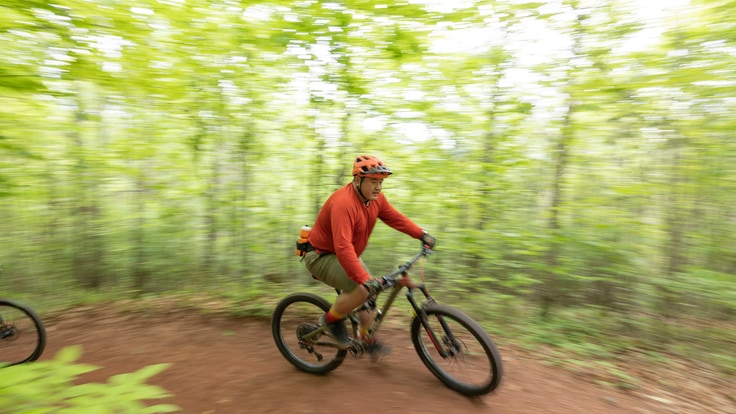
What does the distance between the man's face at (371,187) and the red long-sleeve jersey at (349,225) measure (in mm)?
88

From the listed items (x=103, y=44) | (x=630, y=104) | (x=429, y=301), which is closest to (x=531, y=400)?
(x=429, y=301)

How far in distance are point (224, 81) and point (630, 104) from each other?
17.9 feet

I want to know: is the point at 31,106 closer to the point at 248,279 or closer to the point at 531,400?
the point at 248,279

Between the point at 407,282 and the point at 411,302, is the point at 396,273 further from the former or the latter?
the point at 411,302

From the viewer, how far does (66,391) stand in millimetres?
1370

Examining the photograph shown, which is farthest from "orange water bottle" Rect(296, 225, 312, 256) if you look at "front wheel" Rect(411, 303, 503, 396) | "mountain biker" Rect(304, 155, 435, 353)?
"front wheel" Rect(411, 303, 503, 396)

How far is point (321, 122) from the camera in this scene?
5.48m

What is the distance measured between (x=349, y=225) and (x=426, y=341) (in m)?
1.32

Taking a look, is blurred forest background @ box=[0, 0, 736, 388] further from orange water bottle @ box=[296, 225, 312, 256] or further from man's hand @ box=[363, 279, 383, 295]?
man's hand @ box=[363, 279, 383, 295]

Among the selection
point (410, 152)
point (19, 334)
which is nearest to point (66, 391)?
point (19, 334)

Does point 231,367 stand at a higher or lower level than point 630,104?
lower

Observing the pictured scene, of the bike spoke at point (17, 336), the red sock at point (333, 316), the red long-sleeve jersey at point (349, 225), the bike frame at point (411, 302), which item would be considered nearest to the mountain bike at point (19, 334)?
the bike spoke at point (17, 336)

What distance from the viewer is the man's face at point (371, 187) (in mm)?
3047

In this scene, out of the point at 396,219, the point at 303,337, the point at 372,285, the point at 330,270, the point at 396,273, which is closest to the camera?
the point at 372,285
